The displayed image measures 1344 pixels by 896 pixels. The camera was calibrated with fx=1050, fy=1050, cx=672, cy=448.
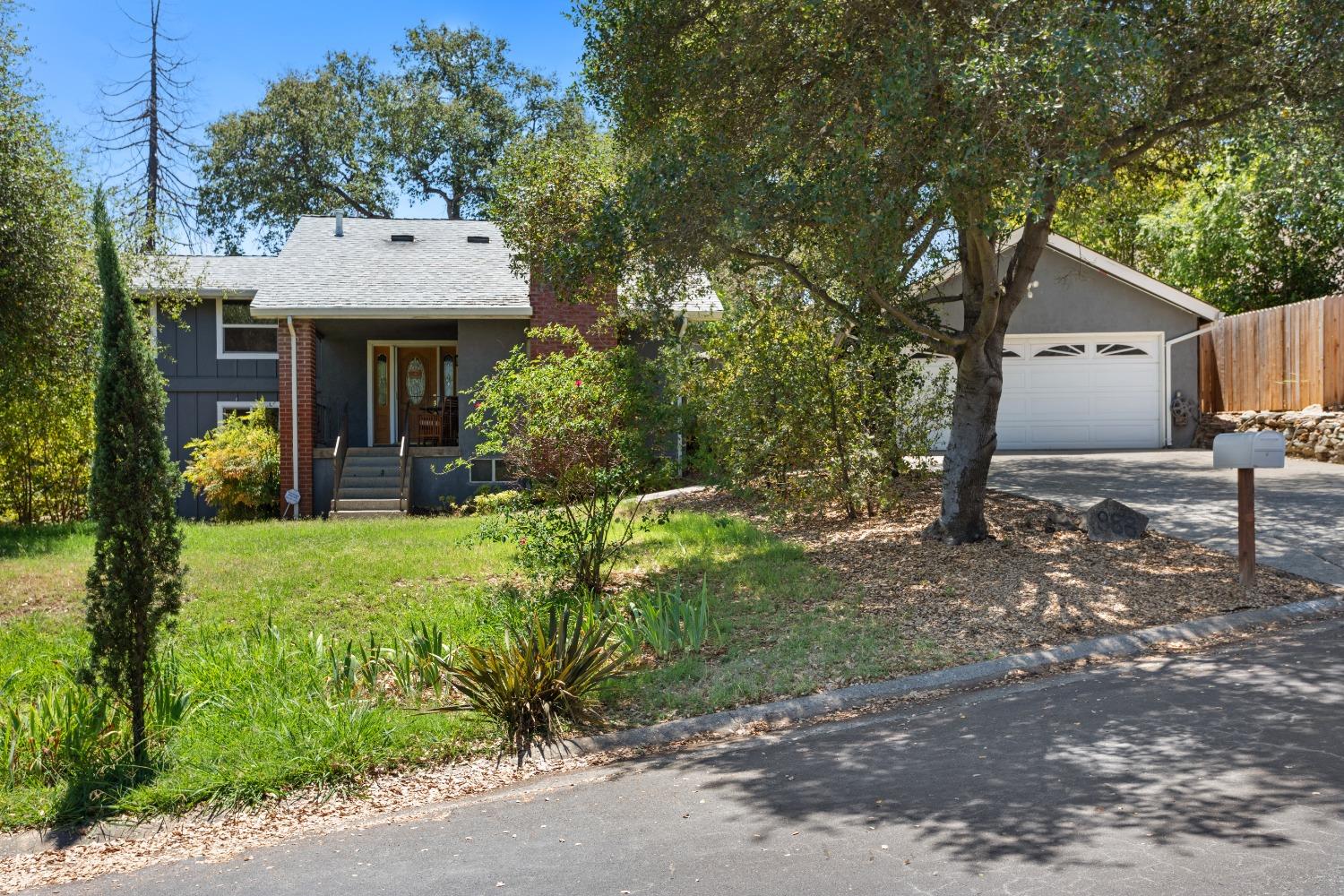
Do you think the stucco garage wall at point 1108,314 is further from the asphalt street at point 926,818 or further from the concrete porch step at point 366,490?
the asphalt street at point 926,818

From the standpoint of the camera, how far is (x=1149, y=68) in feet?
26.6

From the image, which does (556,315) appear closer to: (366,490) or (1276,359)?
(366,490)

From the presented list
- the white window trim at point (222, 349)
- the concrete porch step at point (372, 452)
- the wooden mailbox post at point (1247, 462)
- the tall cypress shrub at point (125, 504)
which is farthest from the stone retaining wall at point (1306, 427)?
the white window trim at point (222, 349)

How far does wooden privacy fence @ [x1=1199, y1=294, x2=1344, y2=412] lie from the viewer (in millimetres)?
17500

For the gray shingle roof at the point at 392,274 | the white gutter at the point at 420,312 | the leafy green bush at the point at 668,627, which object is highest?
the gray shingle roof at the point at 392,274

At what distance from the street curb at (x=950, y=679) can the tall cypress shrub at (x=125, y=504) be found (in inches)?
94.9

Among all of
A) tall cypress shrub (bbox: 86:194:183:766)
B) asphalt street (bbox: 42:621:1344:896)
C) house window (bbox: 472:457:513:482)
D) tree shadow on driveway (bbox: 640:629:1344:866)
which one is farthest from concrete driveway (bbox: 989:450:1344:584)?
tall cypress shrub (bbox: 86:194:183:766)

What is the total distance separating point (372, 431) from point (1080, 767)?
60.5 ft

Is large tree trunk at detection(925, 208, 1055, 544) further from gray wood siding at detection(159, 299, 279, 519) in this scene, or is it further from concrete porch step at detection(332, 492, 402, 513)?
gray wood siding at detection(159, 299, 279, 519)

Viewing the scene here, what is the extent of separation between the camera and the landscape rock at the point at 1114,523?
1024 centimetres

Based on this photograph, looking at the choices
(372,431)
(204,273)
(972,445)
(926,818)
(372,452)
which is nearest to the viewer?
(926,818)

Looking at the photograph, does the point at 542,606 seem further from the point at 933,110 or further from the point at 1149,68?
the point at 1149,68

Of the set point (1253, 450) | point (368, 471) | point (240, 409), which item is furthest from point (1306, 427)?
point (240, 409)

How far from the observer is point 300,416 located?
719 inches
